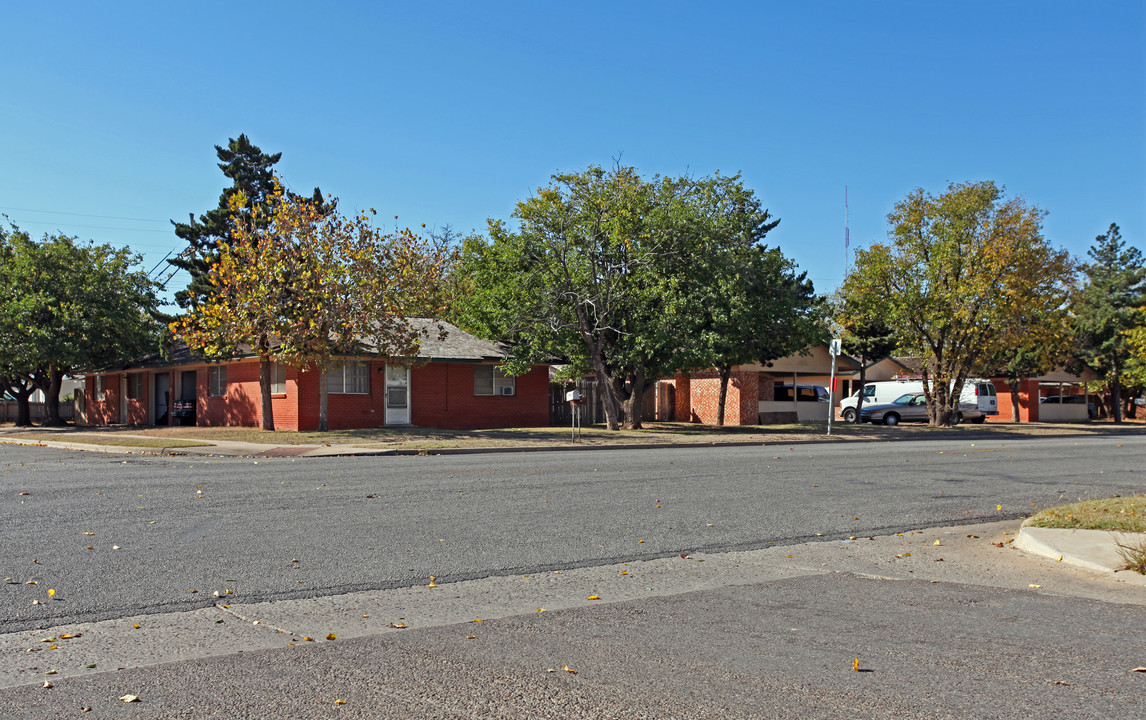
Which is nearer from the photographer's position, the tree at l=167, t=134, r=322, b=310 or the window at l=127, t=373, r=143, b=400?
the window at l=127, t=373, r=143, b=400

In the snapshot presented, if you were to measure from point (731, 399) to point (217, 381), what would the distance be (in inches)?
783

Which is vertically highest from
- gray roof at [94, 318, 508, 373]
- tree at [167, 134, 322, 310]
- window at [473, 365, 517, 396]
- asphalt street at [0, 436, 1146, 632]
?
tree at [167, 134, 322, 310]

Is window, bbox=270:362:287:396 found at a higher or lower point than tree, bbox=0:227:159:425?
lower

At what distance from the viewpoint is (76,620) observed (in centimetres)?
593

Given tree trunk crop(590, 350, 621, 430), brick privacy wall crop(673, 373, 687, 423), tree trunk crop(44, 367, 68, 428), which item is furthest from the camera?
brick privacy wall crop(673, 373, 687, 423)

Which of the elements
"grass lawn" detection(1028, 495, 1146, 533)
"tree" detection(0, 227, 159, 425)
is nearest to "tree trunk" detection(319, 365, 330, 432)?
"tree" detection(0, 227, 159, 425)

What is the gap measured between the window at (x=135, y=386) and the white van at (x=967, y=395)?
31812 mm

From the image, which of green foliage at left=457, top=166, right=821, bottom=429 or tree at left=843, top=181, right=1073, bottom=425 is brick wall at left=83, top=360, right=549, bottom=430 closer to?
green foliage at left=457, top=166, right=821, bottom=429

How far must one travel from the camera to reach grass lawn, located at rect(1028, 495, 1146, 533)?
938 centimetres

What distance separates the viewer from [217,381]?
109 ft

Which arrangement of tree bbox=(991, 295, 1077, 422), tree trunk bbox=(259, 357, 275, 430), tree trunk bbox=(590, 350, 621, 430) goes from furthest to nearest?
tree bbox=(991, 295, 1077, 422)
tree trunk bbox=(590, 350, 621, 430)
tree trunk bbox=(259, 357, 275, 430)

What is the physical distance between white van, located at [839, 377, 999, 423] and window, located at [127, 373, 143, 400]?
3181cm

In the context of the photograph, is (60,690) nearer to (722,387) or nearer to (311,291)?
(311,291)

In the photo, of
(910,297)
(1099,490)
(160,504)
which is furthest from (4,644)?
(910,297)
